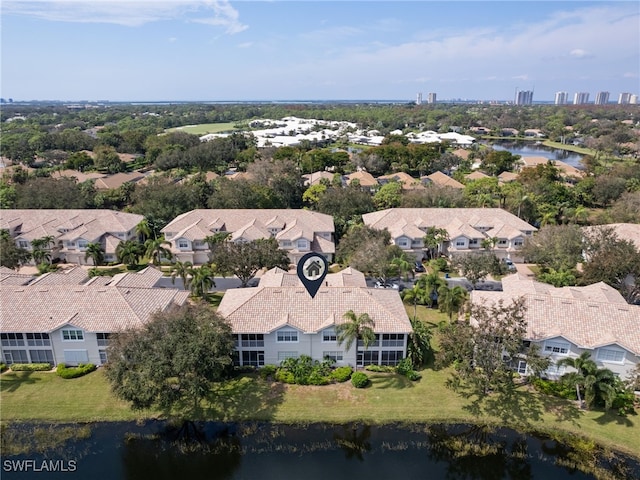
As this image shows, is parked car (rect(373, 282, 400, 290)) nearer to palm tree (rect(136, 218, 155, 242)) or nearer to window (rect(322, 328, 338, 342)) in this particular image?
window (rect(322, 328, 338, 342))

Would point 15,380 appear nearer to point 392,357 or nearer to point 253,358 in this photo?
point 253,358

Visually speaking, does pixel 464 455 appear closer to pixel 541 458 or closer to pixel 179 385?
pixel 541 458

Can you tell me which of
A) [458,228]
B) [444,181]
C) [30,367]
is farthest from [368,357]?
[444,181]

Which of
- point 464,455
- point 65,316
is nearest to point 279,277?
point 65,316

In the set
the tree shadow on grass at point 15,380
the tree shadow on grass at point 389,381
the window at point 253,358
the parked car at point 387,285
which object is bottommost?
the tree shadow on grass at point 389,381

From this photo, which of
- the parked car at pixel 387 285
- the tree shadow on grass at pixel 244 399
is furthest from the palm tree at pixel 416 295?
the tree shadow on grass at pixel 244 399

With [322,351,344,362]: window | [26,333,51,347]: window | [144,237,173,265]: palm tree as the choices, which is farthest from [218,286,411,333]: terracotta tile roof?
[144,237,173,265]: palm tree

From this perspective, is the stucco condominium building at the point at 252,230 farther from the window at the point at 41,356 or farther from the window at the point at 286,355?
the window at the point at 41,356
